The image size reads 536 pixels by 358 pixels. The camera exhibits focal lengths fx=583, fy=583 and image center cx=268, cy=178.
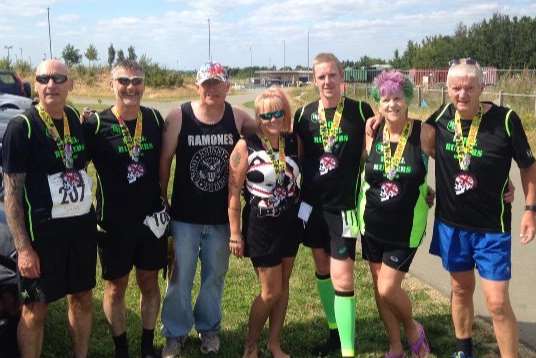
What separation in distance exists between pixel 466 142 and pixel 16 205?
9.29 ft

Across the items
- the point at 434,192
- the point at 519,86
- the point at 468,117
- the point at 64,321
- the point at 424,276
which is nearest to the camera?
the point at 468,117

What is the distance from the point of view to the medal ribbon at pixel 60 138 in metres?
3.57

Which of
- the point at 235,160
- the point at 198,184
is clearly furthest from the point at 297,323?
the point at 235,160

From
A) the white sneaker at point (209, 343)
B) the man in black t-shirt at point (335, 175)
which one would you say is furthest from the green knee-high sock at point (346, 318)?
the white sneaker at point (209, 343)

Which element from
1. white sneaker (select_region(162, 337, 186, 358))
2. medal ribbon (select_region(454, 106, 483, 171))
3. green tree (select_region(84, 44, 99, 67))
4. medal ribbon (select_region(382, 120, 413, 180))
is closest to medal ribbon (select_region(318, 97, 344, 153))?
medal ribbon (select_region(382, 120, 413, 180))

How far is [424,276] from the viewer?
20.4ft

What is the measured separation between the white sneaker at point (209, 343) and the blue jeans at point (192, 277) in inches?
1.5

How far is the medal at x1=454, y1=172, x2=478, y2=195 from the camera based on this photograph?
3809mm

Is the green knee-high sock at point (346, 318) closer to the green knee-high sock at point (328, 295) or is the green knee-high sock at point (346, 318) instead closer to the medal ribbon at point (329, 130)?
the green knee-high sock at point (328, 295)

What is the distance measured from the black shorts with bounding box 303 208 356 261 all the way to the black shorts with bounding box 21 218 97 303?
1513mm

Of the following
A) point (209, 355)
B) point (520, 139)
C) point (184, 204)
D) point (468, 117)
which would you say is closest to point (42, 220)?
point (184, 204)

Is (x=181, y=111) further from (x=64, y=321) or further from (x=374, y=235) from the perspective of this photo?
(x=64, y=321)

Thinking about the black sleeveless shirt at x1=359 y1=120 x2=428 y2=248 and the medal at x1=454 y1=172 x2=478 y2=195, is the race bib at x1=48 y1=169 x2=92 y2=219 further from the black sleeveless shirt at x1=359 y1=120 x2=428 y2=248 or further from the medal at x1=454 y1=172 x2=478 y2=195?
the medal at x1=454 y1=172 x2=478 y2=195

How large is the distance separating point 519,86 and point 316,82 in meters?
17.9
